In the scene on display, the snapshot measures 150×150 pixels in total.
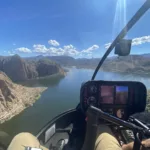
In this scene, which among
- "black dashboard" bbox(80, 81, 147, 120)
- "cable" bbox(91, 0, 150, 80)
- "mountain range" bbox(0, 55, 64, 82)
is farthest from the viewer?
"mountain range" bbox(0, 55, 64, 82)

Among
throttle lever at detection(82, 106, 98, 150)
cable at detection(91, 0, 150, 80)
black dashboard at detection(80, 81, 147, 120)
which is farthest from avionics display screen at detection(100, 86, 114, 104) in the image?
cable at detection(91, 0, 150, 80)

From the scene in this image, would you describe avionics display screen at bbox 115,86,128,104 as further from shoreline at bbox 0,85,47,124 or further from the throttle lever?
shoreline at bbox 0,85,47,124

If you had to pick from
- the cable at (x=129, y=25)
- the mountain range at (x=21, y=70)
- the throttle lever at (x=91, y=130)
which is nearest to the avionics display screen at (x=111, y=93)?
the throttle lever at (x=91, y=130)

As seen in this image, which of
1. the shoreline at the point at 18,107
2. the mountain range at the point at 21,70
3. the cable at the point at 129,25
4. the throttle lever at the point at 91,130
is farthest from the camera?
the mountain range at the point at 21,70

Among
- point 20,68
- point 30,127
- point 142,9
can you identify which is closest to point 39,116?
point 30,127

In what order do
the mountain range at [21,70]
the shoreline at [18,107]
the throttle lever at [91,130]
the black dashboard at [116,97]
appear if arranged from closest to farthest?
the throttle lever at [91,130]
the black dashboard at [116,97]
the shoreline at [18,107]
the mountain range at [21,70]

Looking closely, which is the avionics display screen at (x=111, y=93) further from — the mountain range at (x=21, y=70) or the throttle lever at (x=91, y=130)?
the mountain range at (x=21, y=70)

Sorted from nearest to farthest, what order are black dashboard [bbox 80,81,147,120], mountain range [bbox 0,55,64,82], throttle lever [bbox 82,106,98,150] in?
throttle lever [bbox 82,106,98,150] < black dashboard [bbox 80,81,147,120] < mountain range [bbox 0,55,64,82]

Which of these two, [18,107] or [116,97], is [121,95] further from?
[18,107]
